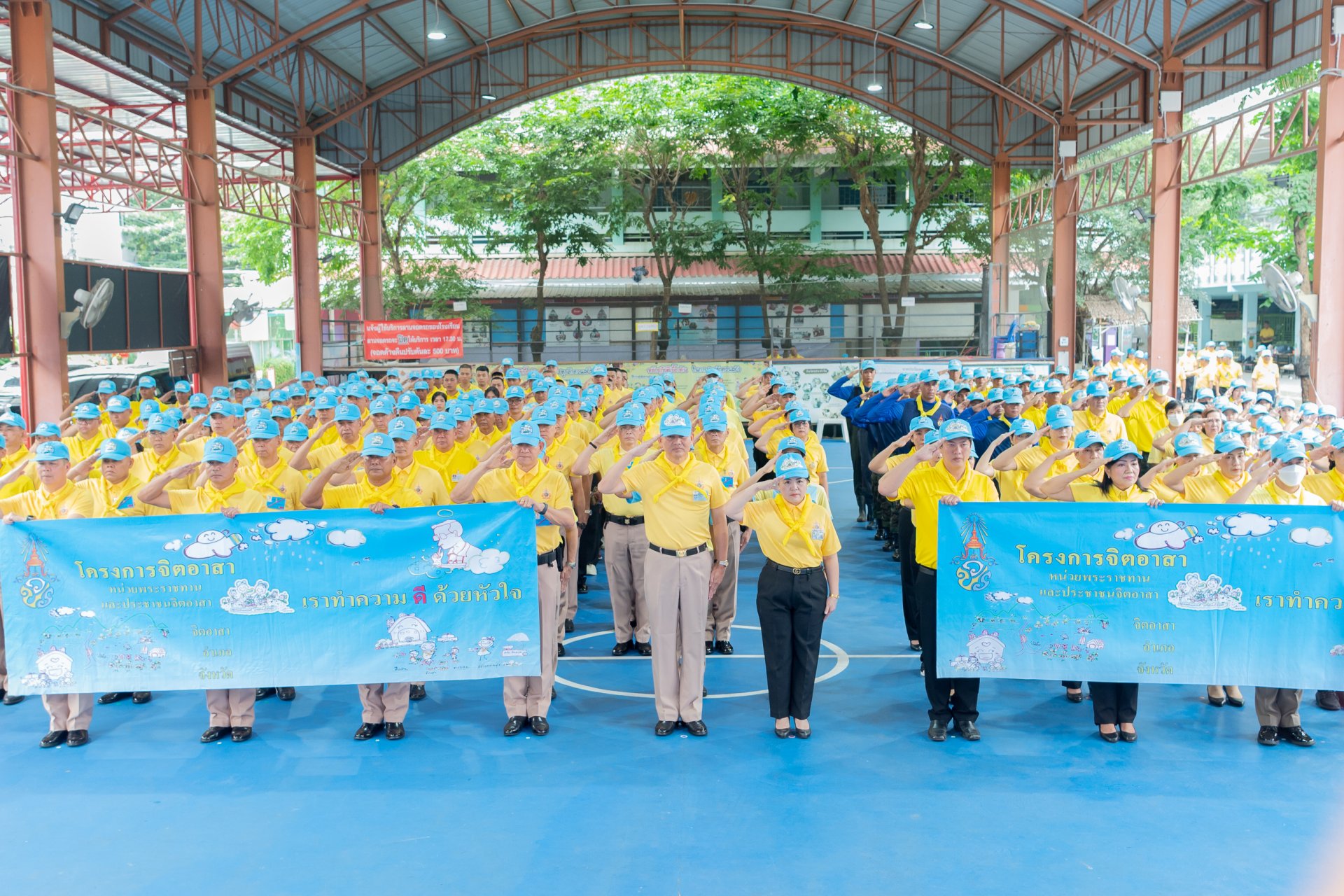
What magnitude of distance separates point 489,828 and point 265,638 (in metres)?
2.22

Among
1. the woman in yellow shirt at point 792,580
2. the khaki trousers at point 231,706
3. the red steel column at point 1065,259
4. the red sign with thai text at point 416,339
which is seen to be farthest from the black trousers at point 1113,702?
the red sign with thai text at point 416,339

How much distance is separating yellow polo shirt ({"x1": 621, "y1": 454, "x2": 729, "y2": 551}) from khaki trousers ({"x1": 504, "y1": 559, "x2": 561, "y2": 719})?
765 millimetres

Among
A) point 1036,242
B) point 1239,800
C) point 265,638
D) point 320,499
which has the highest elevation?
point 1036,242

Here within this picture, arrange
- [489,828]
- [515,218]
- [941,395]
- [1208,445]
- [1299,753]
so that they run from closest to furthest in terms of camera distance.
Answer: [489,828]
[1299,753]
[1208,445]
[941,395]
[515,218]

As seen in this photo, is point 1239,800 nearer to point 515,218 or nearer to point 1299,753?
point 1299,753

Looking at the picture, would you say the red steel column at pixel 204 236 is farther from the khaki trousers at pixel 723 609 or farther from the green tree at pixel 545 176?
the khaki trousers at pixel 723 609

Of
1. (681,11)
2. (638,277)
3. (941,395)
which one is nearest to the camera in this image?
(941,395)

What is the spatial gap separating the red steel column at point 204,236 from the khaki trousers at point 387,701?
15.5m

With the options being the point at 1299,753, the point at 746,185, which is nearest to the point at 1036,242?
the point at 746,185

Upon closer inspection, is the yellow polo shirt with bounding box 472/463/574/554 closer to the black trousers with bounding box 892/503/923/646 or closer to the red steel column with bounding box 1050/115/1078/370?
the black trousers with bounding box 892/503/923/646

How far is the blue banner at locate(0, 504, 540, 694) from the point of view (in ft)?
23.7

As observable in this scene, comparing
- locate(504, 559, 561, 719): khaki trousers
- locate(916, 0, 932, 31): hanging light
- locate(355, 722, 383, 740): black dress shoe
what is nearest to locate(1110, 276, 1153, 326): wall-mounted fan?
locate(916, 0, 932, 31): hanging light

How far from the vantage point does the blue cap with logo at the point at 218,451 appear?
736cm

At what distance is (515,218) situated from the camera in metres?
36.5
